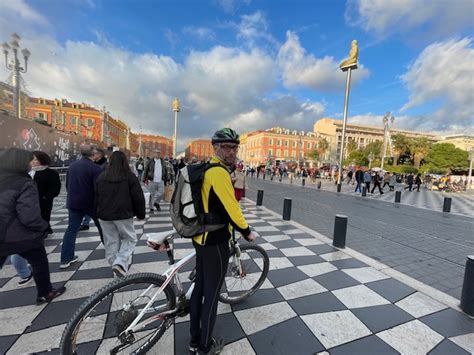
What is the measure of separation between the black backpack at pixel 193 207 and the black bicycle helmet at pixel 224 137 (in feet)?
0.80

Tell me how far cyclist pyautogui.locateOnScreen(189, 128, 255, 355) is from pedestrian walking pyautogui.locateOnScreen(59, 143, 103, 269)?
7.74ft

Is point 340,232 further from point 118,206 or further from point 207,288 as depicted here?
point 118,206

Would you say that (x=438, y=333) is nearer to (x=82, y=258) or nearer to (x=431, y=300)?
(x=431, y=300)

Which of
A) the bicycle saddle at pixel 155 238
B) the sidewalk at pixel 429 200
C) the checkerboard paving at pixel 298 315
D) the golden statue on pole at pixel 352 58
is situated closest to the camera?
the bicycle saddle at pixel 155 238

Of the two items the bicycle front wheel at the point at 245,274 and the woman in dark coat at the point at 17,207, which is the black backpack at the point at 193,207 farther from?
the woman in dark coat at the point at 17,207

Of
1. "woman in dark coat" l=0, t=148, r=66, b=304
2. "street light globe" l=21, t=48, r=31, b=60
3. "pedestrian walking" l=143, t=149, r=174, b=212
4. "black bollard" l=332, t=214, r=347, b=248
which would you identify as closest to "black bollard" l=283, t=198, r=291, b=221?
"black bollard" l=332, t=214, r=347, b=248

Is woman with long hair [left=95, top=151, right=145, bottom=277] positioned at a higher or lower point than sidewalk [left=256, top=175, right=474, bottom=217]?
higher

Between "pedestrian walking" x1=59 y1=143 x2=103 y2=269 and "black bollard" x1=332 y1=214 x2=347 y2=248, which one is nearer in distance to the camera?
"pedestrian walking" x1=59 y1=143 x2=103 y2=269

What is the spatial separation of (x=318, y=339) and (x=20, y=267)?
3.59m

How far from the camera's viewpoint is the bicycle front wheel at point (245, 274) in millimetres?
2664

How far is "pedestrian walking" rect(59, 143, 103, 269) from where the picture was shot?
3.22 metres

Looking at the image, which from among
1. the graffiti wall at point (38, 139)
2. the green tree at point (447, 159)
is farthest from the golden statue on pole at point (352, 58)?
the green tree at point (447, 159)

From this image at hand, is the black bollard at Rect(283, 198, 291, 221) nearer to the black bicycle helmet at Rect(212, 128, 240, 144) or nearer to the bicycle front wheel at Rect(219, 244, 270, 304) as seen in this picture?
the bicycle front wheel at Rect(219, 244, 270, 304)

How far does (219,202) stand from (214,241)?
12.2 inches
